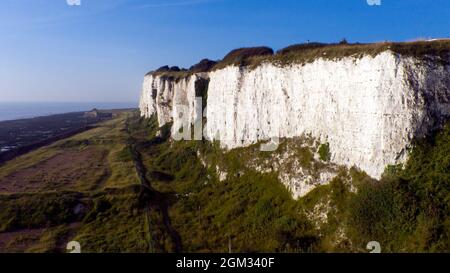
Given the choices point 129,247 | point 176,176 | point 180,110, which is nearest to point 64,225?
point 129,247

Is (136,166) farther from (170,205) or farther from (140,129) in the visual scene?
(140,129)

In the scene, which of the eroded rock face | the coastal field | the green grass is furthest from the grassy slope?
the green grass

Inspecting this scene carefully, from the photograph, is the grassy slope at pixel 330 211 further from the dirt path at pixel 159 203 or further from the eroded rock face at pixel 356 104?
the eroded rock face at pixel 356 104

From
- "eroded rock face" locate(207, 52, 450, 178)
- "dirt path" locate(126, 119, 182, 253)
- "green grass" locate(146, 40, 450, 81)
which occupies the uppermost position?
"green grass" locate(146, 40, 450, 81)

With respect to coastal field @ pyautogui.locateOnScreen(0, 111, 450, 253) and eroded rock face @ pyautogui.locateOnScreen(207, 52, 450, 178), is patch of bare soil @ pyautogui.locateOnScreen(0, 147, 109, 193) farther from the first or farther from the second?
eroded rock face @ pyautogui.locateOnScreen(207, 52, 450, 178)

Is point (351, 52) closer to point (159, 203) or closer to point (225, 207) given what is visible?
point (225, 207)

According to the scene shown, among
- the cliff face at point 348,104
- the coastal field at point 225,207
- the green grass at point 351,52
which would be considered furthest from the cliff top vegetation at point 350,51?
the coastal field at point 225,207

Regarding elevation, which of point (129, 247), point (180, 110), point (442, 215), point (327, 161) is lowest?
point (129, 247)
